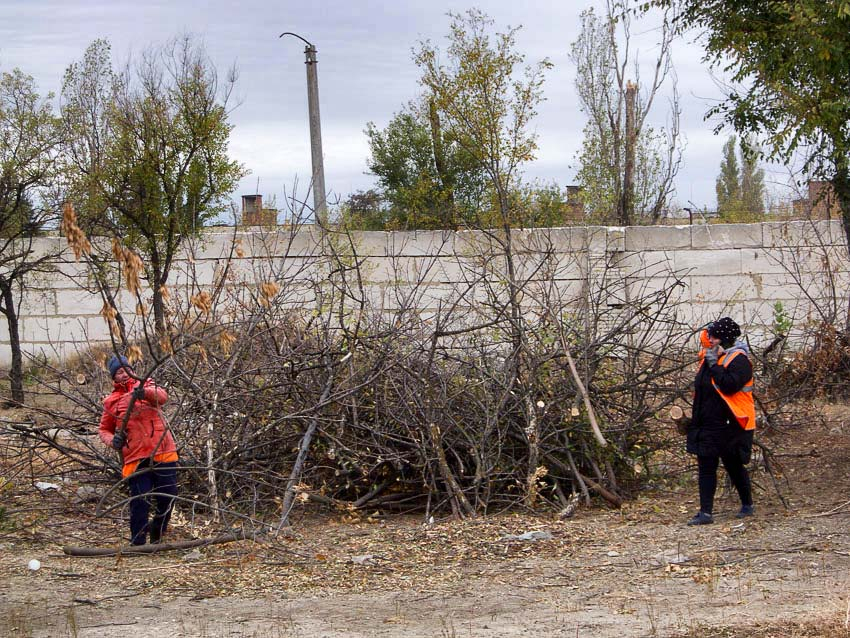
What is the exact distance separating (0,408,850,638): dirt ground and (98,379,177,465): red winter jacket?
0.71 m

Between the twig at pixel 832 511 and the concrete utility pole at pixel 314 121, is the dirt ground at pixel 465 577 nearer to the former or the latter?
the twig at pixel 832 511

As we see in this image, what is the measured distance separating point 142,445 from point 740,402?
4.10 meters

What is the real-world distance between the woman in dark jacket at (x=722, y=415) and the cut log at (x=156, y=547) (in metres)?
3.15

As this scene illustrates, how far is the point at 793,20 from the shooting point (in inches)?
306

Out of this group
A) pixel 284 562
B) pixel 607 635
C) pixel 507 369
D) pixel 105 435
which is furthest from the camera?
pixel 507 369

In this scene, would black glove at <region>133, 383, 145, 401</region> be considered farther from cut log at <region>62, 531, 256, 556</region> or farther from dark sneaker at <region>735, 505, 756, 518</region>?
dark sneaker at <region>735, 505, 756, 518</region>

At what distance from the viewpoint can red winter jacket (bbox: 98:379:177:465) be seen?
6.50 meters

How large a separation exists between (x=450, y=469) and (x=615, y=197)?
57.2ft

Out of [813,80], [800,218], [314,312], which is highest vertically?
[813,80]

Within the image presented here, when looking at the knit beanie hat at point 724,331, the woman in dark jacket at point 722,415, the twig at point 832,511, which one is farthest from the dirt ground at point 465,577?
the knit beanie hat at point 724,331

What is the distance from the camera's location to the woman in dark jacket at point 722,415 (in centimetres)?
652

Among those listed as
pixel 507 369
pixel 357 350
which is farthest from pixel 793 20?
pixel 357 350

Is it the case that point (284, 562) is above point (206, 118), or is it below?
below

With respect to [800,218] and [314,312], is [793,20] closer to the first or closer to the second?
[314,312]
